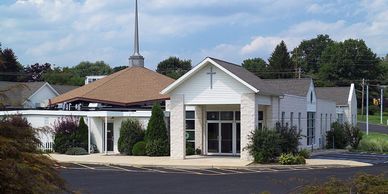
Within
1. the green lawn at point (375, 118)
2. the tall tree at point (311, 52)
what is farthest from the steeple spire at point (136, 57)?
the tall tree at point (311, 52)

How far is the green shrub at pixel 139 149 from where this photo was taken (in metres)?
36.3

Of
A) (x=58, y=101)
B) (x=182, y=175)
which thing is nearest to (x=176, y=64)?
(x=58, y=101)

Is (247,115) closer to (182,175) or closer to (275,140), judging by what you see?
(275,140)

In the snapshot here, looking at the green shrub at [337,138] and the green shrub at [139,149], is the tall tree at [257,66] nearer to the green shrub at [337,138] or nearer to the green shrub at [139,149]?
the green shrub at [337,138]

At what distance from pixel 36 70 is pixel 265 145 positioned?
250ft

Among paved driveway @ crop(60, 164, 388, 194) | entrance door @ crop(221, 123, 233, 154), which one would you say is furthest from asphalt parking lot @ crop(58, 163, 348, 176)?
entrance door @ crop(221, 123, 233, 154)

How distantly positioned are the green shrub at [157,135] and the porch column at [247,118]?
231 inches

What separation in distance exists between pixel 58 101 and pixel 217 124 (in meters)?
15.7

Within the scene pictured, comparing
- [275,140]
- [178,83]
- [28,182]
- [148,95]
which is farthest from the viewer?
[148,95]

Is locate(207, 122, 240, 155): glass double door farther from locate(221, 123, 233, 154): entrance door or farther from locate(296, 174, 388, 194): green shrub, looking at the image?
locate(296, 174, 388, 194): green shrub

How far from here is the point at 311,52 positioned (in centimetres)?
12888

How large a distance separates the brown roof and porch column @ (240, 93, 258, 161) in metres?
11.9

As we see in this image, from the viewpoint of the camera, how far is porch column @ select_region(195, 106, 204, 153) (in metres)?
36.6

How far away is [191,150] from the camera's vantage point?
36531mm
